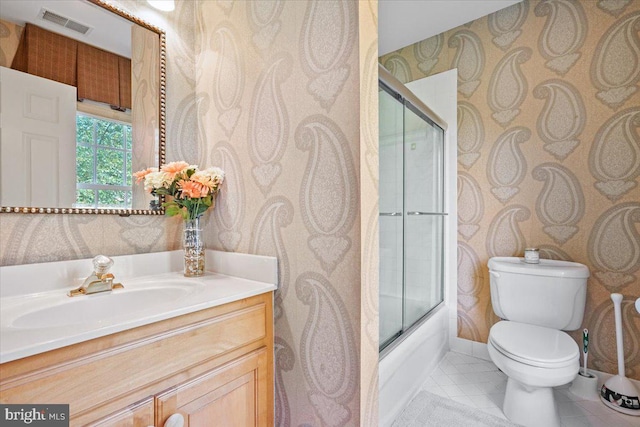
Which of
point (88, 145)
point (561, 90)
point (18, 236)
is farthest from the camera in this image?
point (561, 90)

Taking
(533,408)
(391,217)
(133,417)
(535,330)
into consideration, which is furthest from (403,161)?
(133,417)

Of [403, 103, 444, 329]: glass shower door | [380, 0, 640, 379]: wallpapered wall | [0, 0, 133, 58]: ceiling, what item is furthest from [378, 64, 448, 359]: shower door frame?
[0, 0, 133, 58]: ceiling

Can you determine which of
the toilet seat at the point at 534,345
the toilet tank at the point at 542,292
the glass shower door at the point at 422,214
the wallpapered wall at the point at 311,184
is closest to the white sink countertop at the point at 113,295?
the wallpapered wall at the point at 311,184

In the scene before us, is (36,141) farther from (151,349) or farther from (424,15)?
(424,15)

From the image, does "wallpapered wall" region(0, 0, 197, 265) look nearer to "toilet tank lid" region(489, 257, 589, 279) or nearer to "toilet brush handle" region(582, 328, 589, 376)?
"toilet tank lid" region(489, 257, 589, 279)

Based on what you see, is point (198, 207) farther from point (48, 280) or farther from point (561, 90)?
point (561, 90)

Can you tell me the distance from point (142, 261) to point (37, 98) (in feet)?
2.17

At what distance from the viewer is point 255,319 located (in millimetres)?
1056

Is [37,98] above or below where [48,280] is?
above

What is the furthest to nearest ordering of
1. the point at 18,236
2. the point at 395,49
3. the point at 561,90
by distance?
1. the point at 395,49
2. the point at 561,90
3. the point at 18,236

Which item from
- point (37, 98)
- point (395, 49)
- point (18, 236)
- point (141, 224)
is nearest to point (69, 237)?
point (18, 236)

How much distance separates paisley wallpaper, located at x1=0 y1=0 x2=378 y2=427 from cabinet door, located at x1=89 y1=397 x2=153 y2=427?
46 cm

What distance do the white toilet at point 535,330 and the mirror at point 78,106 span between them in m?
1.83

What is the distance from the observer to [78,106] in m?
1.11
